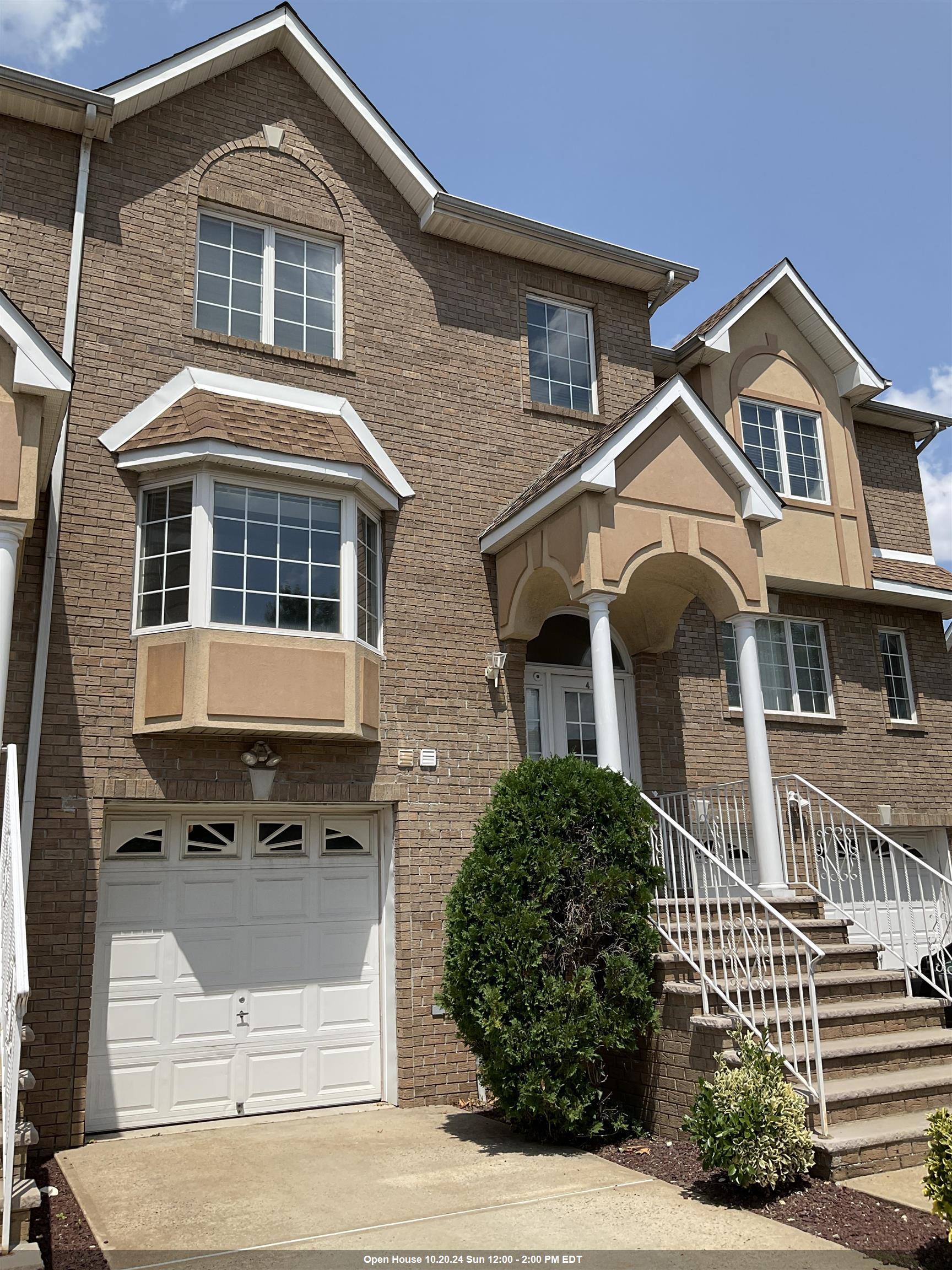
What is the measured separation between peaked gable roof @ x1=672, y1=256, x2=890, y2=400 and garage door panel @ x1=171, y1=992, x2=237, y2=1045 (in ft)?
30.5

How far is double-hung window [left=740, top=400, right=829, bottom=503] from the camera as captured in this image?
13047 mm

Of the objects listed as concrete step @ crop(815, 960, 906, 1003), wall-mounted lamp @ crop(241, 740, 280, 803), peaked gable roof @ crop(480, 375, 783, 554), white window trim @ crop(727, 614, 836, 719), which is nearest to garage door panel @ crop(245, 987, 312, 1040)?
wall-mounted lamp @ crop(241, 740, 280, 803)

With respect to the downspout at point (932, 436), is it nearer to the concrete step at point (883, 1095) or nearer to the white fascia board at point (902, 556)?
the white fascia board at point (902, 556)

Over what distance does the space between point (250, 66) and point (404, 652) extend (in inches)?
262

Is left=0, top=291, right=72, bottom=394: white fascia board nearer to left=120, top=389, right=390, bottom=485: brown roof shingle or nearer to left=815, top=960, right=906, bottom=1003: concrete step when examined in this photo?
left=120, top=389, right=390, bottom=485: brown roof shingle

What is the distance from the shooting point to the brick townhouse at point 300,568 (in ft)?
28.5

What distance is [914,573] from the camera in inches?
561

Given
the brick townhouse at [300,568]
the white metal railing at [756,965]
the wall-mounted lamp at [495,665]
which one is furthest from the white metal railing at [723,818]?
the wall-mounted lamp at [495,665]

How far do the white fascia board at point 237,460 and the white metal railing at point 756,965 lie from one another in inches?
164

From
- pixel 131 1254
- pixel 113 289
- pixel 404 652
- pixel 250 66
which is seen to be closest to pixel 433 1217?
pixel 131 1254

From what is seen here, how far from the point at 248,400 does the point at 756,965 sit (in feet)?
22.7

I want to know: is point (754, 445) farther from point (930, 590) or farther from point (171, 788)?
point (171, 788)

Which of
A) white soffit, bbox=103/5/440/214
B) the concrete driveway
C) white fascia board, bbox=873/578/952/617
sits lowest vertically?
the concrete driveway

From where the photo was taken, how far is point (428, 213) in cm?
1143
